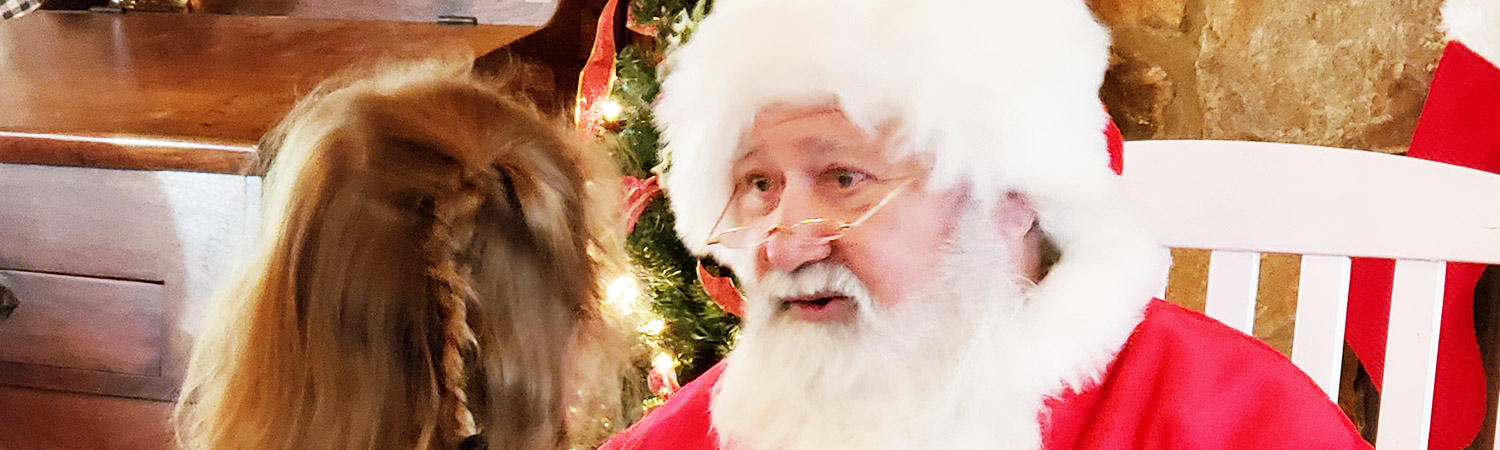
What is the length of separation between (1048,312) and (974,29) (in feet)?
0.60

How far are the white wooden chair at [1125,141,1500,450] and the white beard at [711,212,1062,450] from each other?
25 centimetres

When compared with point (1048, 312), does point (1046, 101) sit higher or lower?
higher

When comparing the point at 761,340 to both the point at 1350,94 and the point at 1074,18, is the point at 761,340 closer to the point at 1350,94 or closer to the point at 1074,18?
Answer: the point at 1074,18

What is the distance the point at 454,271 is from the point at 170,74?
882 millimetres

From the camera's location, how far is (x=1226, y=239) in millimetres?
888

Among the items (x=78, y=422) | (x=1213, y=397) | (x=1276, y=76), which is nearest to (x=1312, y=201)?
(x=1213, y=397)

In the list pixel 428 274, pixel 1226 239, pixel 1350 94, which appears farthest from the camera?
pixel 1350 94

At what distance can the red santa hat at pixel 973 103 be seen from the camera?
23.9 inches

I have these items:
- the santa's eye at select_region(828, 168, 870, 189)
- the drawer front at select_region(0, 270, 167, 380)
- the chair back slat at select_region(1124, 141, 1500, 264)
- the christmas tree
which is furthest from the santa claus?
the drawer front at select_region(0, 270, 167, 380)

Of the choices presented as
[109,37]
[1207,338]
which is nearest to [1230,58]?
[1207,338]

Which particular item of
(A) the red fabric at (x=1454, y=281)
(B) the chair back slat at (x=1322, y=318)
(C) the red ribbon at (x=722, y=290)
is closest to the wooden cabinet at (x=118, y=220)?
(C) the red ribbon at (x=722, y=290)

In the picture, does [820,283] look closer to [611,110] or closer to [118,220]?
[611,110]

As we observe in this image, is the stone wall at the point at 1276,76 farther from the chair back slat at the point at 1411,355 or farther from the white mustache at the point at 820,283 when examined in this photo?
the white mustache at the point at 820,283

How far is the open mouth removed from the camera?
66 cm
